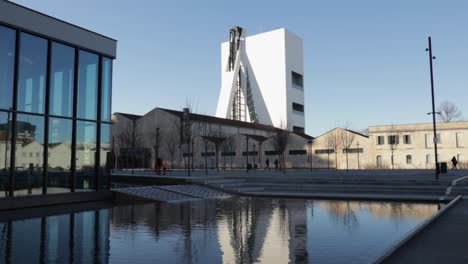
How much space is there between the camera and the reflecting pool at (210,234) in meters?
7.18

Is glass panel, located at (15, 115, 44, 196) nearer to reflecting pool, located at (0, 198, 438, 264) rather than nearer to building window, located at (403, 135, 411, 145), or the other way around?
reflecting pool, located at (0, 198, 438, 264)

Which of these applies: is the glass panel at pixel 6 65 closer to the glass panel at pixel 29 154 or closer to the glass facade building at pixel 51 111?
the glass facade building at pixel 51 111

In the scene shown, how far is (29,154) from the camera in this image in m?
15.3

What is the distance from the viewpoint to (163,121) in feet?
221

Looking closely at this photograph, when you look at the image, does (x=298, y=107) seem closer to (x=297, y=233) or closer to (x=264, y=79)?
(x=264, y=79)

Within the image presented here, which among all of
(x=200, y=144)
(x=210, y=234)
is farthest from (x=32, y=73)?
(x=200, y=144)

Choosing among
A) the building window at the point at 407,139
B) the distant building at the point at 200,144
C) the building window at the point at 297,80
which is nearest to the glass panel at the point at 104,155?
the distant building at the point at 200,144

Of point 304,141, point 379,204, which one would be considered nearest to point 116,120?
point 304,141

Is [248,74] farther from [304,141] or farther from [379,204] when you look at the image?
[379,204]

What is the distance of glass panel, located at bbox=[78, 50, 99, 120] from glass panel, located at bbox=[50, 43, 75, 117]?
0.46m

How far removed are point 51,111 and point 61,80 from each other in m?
1.43

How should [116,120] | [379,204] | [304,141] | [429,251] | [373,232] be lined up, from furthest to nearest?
[116,120] < [304,141] < [379,204] < [373,232] < [429,251]

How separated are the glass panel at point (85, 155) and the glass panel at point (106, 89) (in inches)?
35.0

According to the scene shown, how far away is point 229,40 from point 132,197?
8711 cm
